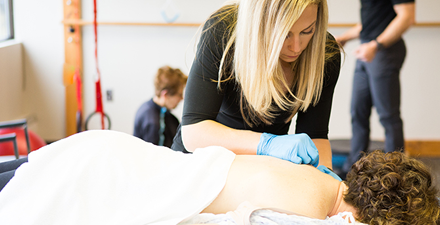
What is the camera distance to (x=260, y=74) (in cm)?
105

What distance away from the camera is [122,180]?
941mm

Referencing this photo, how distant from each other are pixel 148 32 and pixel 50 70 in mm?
968

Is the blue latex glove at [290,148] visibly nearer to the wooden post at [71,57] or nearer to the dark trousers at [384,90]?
the dark trousers at [384,90]

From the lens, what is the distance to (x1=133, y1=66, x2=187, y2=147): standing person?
2412 mm

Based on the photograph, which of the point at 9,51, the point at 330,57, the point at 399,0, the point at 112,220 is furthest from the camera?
the point at 9,51

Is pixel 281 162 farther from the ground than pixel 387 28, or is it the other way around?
pixel 387 28

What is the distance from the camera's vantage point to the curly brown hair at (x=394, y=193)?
0.96 meters

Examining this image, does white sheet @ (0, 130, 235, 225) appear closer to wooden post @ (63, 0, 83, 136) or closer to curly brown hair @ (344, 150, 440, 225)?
curly brown hair @ (344, 150, 440, 225)

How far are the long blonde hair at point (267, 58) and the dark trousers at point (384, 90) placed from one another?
1.43m

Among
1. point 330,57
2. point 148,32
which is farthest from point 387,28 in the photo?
point 148,32

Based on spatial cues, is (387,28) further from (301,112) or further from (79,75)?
(79,75)

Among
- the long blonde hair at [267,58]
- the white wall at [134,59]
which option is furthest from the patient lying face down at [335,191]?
the white wall at [134,59]

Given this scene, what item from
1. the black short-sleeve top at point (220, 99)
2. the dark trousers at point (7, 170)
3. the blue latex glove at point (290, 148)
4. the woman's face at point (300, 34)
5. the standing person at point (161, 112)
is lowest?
the standing person at point (161, 112)

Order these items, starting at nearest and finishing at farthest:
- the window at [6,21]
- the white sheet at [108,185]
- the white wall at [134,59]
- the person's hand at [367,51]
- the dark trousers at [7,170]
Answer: the white sheet at [108,185] < the dark trousers at [7,170] < the person's hand at [367,51] < the window at [6,21] < the white wall at [134,59]
